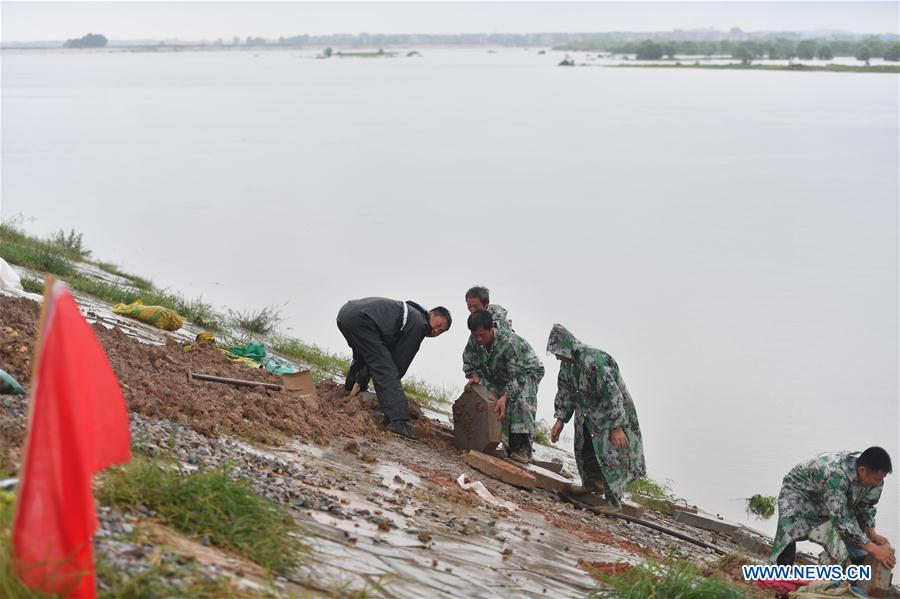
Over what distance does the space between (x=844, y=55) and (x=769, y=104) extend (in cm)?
Answer: 8296

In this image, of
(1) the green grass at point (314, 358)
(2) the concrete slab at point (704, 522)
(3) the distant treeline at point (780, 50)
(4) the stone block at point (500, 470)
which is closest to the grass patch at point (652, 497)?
(2) the concrete slab at point (704, 522)

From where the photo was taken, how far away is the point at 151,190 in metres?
36.3

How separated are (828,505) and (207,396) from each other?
14.6 feet

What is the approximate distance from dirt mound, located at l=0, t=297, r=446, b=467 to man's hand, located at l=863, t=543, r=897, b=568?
385 centimetres

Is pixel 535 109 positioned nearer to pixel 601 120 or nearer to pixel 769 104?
pixel 601 120

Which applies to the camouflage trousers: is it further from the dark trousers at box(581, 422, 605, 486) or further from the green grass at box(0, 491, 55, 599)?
the green grass at box(0, 491, 55, 599)

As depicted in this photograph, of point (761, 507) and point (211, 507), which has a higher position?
point (211, 507)

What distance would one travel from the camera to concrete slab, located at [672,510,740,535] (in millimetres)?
10836

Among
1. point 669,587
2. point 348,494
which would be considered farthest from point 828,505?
point 348,494

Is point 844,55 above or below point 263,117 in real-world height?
above

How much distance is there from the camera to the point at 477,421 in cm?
1021

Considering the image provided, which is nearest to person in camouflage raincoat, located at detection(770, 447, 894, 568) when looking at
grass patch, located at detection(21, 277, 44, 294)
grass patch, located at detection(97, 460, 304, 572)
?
grass patch, located at detection(97, 460, 304, 572)

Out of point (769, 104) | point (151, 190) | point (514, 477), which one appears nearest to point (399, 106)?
point (769, 104)

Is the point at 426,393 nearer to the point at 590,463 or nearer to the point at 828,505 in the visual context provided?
the point at 590,463
